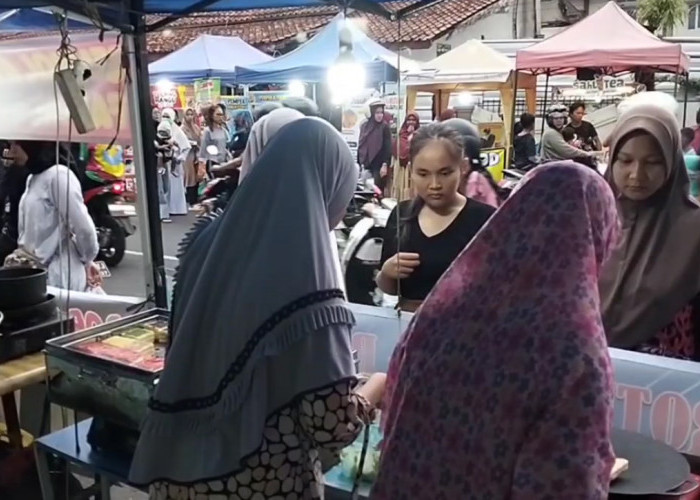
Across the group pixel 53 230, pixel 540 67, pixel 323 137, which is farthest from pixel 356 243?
pixel 540 67

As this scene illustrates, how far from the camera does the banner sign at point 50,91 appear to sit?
2662mm

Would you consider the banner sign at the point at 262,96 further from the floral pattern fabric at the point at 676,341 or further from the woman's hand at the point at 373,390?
the woman's hand at the point at 373,390

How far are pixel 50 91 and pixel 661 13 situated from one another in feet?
37.0

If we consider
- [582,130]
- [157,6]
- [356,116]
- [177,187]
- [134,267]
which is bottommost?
[134,267]

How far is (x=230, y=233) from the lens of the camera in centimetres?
140

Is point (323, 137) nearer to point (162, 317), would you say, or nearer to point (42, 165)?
point (162, 317)

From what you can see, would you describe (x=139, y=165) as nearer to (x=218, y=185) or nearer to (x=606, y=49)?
(x=218, y=185)

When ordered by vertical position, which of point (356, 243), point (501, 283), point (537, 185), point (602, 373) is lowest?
point (356, 243)

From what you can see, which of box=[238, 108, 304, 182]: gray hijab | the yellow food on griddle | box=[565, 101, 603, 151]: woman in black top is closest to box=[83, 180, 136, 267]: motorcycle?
box=[238, 108, 304, 182]: gray hijab

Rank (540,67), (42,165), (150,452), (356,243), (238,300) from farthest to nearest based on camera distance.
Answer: (540,67) < (356,243) < (42,165) < (150,452) < (238,300)

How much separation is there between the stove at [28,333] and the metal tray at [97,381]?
1.26ft

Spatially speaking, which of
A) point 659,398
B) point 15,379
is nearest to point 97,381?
point 15,379

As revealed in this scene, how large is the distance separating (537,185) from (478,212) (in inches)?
50.3

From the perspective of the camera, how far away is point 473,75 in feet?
29.6
